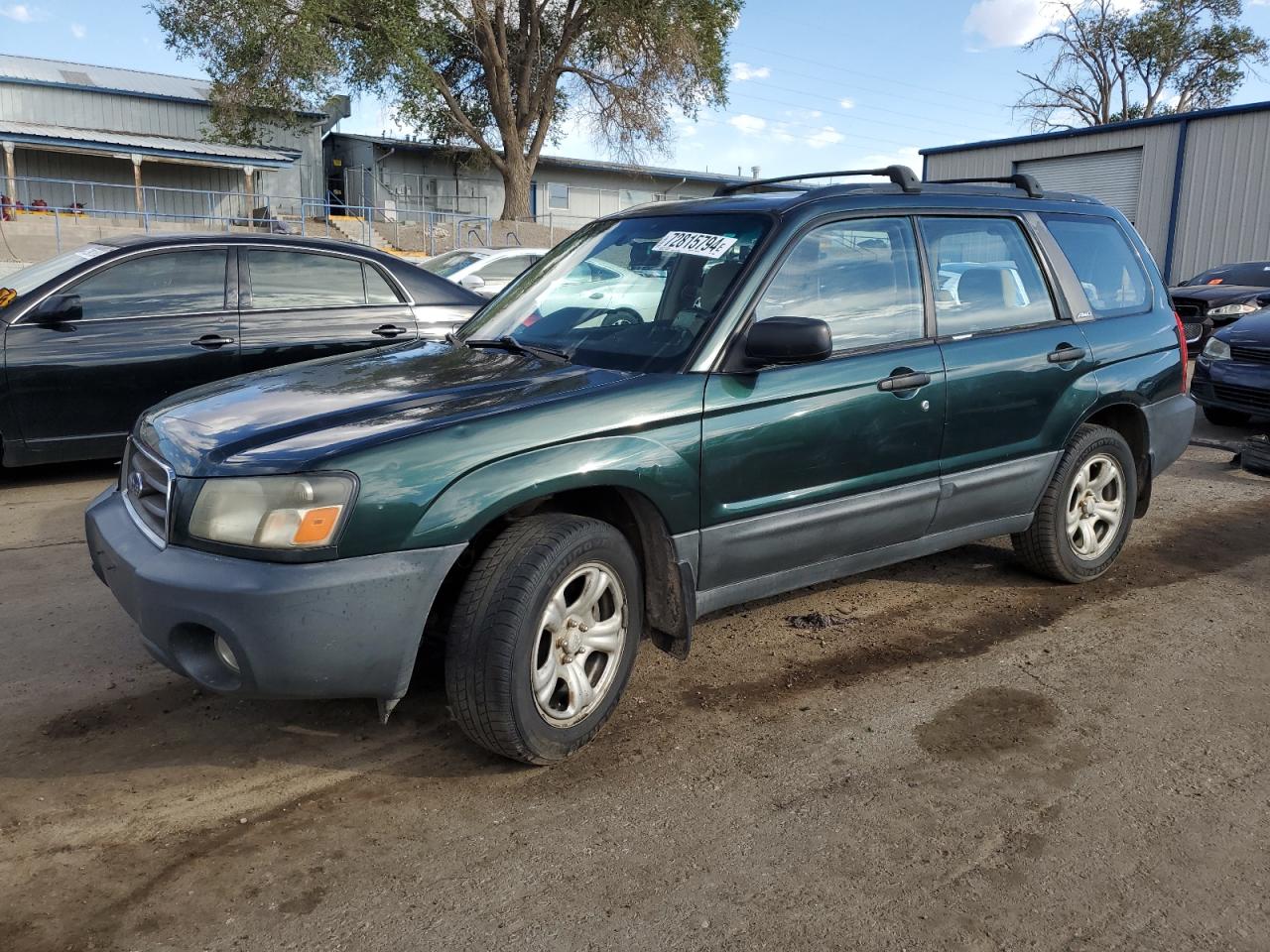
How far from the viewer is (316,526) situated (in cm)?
272

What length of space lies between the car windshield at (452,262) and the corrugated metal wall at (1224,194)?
1659cm

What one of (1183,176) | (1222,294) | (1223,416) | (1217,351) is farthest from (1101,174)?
(1217,351)

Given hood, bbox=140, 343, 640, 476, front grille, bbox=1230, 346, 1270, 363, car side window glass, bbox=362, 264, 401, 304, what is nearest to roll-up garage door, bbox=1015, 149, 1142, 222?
front grille, bbox=1230, 346, 1270, 363

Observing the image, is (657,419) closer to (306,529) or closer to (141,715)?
(306,529)

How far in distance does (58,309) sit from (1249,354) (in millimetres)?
8559

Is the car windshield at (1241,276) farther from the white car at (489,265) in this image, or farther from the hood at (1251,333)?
the white car at (489,265)

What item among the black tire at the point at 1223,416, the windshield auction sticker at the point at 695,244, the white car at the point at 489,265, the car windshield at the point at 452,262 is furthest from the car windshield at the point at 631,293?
the car windshield at the point at 452,262

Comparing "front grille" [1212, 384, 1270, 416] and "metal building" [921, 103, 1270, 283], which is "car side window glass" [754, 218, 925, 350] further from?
"metal building" [921, 103, 1270, 283]

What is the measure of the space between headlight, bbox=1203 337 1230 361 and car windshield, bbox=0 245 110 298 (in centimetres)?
837

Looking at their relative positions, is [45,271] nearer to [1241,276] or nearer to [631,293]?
[631,293]

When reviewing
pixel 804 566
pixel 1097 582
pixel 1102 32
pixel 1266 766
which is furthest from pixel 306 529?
pixel 1102 32

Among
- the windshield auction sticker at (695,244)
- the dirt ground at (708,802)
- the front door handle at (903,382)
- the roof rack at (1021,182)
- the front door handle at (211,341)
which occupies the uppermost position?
the roof rack at (1021,182)

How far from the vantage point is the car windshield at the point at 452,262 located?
13391 mm

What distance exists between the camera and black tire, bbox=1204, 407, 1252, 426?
9.05 meters
